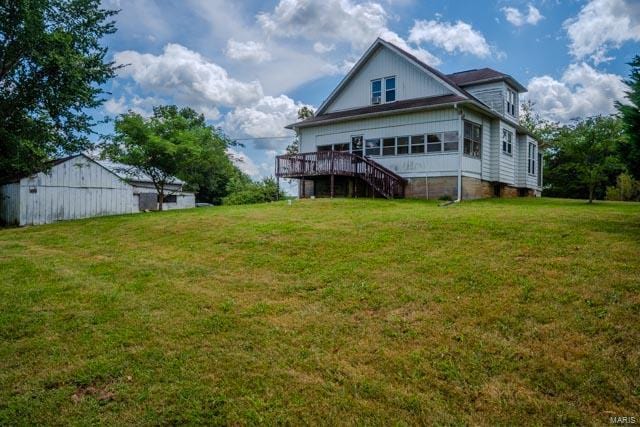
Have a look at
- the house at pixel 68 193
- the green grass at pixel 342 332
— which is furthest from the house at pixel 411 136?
the green grass at pixel 342 332

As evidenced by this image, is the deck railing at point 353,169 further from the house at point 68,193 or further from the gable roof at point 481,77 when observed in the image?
the house at point 68,193

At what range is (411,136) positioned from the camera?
18703mm

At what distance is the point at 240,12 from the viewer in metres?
15.0

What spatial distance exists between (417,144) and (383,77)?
4.39 m

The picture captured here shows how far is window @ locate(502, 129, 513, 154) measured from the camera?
67.1 feet

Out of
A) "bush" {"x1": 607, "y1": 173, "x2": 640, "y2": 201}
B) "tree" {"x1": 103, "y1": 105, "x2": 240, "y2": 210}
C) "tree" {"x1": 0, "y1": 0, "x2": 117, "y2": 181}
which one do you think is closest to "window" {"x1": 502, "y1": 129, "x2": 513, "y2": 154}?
"bush" {"x1": 607, "y1": 173, "x2": 640, "y2": 201}

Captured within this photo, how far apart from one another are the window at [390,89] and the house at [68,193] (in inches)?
510

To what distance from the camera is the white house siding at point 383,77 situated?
19438mm

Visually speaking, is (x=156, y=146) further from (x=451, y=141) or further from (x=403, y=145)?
(x=451, y=141)

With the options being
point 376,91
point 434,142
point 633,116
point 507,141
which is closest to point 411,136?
point 434,142

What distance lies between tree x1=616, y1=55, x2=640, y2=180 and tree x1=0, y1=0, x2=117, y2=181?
14243mm

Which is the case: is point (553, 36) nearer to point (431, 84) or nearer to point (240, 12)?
point (431, 84)

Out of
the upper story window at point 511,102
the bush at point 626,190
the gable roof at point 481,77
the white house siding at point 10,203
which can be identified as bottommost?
the white house siding at point 10,203

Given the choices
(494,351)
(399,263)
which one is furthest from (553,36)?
(494,351)
